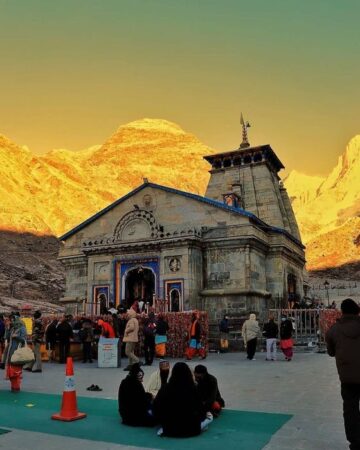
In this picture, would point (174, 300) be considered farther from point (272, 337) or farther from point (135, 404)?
point (135, 404)

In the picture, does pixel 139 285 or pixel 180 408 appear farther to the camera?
pixel 139 285

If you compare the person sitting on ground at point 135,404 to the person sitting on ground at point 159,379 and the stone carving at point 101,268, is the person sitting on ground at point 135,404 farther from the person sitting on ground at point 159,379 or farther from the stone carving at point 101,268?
the stone carving at point 101,268

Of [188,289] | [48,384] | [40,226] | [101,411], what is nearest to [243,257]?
[188,289]

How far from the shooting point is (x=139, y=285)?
2706 centimetres

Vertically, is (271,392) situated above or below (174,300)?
below

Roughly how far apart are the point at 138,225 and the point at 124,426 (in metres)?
19.9

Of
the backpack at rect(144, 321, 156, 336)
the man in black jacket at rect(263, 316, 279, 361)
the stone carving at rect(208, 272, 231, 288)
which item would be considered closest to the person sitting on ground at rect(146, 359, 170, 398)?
the backpack at rect(144, 321, 156, 336)

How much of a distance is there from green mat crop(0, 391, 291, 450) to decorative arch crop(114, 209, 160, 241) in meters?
17.3

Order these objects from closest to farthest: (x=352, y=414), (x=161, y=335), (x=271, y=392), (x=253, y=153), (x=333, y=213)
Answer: (x=352, y=414)
(x=271, y=392)
(x=161, y=335)
(x=253, y=153)
(x=333, y=213)

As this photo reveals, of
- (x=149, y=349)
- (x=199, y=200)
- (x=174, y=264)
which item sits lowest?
(x=149, y=349)

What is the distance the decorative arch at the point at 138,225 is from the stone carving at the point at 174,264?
187 cm

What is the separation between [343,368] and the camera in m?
5.85

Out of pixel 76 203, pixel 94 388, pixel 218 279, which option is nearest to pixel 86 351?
pixel 94 388

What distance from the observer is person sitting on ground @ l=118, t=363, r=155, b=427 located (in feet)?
23.8
